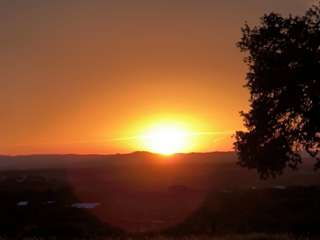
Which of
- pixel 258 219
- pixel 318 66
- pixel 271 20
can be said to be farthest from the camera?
pixel 258 219

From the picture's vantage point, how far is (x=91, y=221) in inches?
2084

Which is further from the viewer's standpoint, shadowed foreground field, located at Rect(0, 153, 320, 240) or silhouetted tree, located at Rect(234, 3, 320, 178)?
shadowed foreground field, located at Rect(0, 153, 320, 240)

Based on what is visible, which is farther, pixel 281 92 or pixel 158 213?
pixel 158 213

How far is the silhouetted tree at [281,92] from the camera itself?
109 ft

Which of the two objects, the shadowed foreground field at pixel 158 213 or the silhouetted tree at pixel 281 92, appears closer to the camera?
the silhouetted tree at pixel 281 92

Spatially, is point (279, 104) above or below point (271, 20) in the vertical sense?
below

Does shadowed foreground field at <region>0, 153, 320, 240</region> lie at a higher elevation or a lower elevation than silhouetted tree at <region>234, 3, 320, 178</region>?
lower

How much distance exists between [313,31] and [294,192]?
132 feet

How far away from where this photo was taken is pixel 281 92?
3419cm

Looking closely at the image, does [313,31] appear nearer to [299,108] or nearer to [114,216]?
[299,108]

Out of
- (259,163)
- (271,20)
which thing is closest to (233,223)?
(259,163)

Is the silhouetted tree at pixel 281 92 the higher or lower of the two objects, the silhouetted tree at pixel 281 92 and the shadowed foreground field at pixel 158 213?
the higher

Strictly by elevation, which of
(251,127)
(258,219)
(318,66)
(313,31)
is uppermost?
(313,31)

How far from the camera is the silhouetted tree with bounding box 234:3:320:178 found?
3316 centimetres
